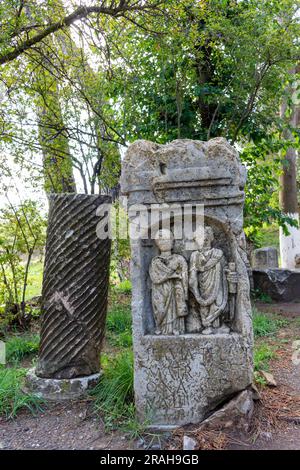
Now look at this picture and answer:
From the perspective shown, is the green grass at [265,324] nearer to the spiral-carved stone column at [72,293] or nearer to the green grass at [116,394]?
the green grass at [116,394]

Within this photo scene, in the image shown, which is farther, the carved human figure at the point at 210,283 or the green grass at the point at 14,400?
the green grass at the point at 14,400

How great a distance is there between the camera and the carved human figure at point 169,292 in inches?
113

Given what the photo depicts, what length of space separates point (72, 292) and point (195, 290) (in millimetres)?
1099

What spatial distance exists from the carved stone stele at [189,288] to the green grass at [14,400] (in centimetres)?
89

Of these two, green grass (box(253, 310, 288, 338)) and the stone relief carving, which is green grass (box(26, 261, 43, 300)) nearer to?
green grass (box(253, 310, 288, 338))

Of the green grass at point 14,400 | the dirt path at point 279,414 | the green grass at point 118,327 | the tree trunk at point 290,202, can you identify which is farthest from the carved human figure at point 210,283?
the tree trunk at point 290,202

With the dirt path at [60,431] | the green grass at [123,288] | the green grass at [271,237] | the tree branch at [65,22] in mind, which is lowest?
the dirt path at [60,431]

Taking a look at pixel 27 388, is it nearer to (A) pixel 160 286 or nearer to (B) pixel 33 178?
(A) pixel 160 286

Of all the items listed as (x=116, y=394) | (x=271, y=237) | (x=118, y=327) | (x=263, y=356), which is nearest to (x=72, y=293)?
(x=116, y=394)

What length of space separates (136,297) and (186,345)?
0.48 m

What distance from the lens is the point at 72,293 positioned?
3.37 m

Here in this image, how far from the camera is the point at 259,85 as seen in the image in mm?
5648

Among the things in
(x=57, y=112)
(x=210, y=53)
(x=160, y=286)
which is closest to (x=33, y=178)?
(x=57, y=112)

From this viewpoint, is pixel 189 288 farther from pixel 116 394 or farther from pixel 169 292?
pixel 116 394
